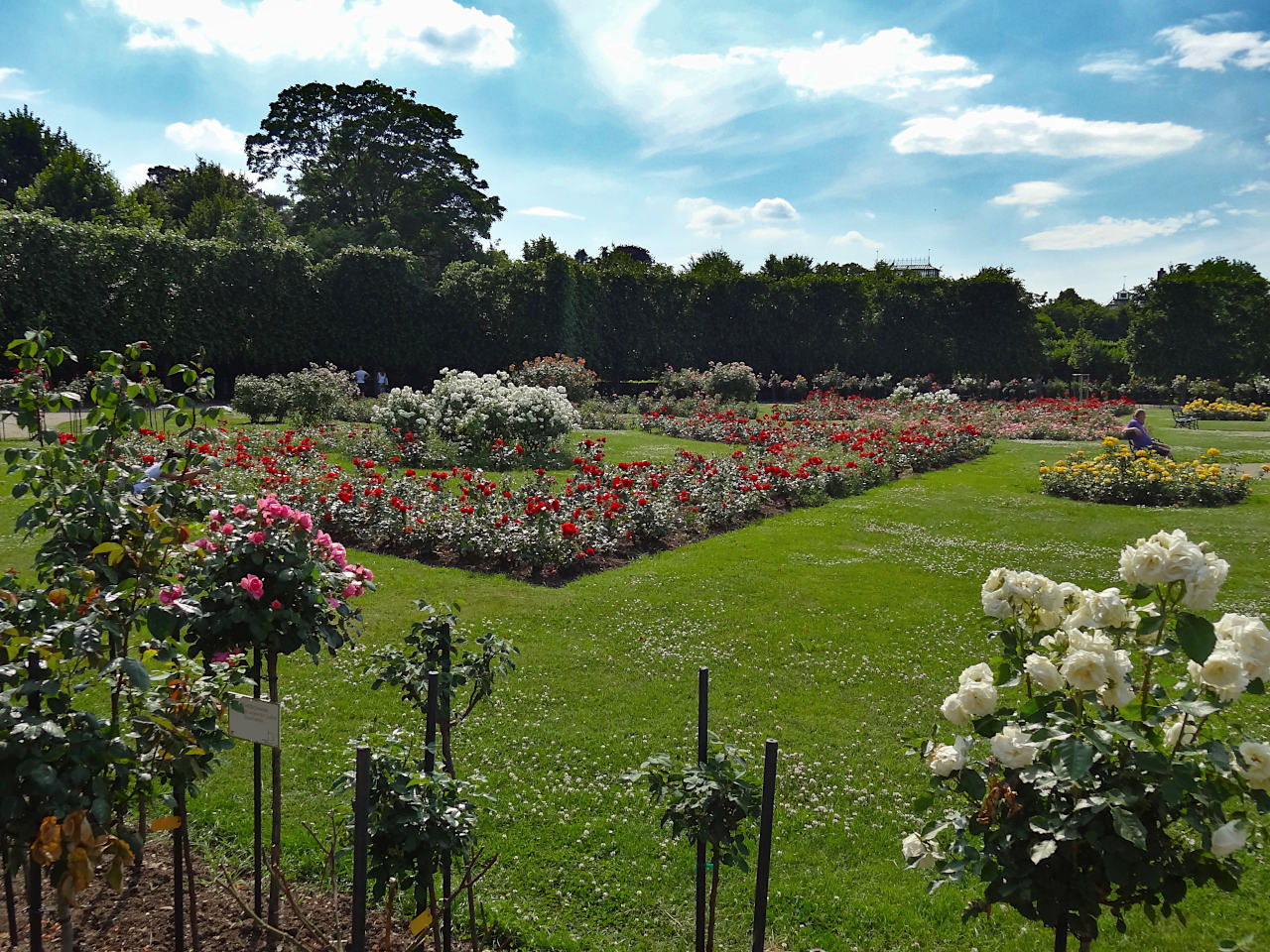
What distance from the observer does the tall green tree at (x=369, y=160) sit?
115ft

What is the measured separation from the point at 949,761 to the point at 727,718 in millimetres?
2801

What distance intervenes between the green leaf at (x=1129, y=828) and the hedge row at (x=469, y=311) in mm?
17796

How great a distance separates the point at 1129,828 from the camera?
1.39 m

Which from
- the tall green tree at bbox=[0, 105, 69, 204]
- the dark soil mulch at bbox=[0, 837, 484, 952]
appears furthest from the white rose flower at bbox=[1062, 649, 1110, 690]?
the tall green tree at bbox=[0, 105, 69, 204]

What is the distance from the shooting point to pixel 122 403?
230cm

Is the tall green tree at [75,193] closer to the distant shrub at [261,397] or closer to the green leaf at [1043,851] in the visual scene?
the distant shrub at [261,397]

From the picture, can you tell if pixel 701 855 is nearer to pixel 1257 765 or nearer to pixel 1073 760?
pixel 1073 760

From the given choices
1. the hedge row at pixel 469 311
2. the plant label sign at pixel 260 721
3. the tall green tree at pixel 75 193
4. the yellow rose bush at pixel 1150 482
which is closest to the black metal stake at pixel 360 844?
the plant label sign at pixel 260 721

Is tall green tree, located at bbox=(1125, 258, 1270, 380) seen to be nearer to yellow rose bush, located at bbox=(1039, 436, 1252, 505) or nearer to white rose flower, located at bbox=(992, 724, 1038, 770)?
yellow rose bush, located at bbox=(1039, 436, 1252, 505)

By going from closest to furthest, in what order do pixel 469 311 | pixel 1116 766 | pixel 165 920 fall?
pixel 1116 766 → pixel 165 920 → pixel 469 311

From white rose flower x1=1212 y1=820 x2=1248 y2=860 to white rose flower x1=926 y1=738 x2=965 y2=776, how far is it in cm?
45

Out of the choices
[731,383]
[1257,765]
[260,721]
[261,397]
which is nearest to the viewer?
[1257,765]

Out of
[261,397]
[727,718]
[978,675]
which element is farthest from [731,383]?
[978,675]

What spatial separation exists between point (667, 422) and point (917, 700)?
→ 44.9 feet
